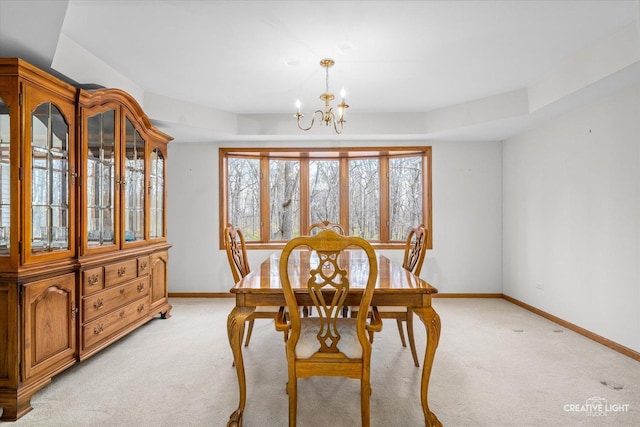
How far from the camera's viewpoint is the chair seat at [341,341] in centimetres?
178

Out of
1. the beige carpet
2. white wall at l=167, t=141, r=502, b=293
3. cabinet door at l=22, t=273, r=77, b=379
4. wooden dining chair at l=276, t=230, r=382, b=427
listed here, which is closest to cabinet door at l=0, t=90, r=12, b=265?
cabinet door at l=22, t=273, r=77, b=379

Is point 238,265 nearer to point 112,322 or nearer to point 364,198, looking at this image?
point 112,322

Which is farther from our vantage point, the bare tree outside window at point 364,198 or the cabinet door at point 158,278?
the bare tree outside window at point 364,198

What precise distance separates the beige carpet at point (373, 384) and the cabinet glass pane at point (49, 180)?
3.32 feet

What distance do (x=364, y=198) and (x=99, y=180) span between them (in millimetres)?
3412

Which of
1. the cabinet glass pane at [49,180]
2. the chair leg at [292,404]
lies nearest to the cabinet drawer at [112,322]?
the cabinet glass pane at [49,180]

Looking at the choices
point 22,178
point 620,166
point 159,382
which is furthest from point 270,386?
point 620,166

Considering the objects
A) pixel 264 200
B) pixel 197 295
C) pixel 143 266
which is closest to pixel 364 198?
pixel 264 200

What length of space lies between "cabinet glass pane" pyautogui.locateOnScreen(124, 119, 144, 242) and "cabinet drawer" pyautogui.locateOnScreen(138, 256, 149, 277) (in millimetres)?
201

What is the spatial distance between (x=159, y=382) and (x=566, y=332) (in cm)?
365

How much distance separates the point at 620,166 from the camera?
2.97 meters

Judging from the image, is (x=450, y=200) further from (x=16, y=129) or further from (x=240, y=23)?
(x=16, y=129)

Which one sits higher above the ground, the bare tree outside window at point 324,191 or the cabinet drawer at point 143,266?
the bare tree outside window at point 324,191

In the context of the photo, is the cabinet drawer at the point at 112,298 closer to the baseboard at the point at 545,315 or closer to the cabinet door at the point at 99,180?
the cabinet door at the point at 99,180
